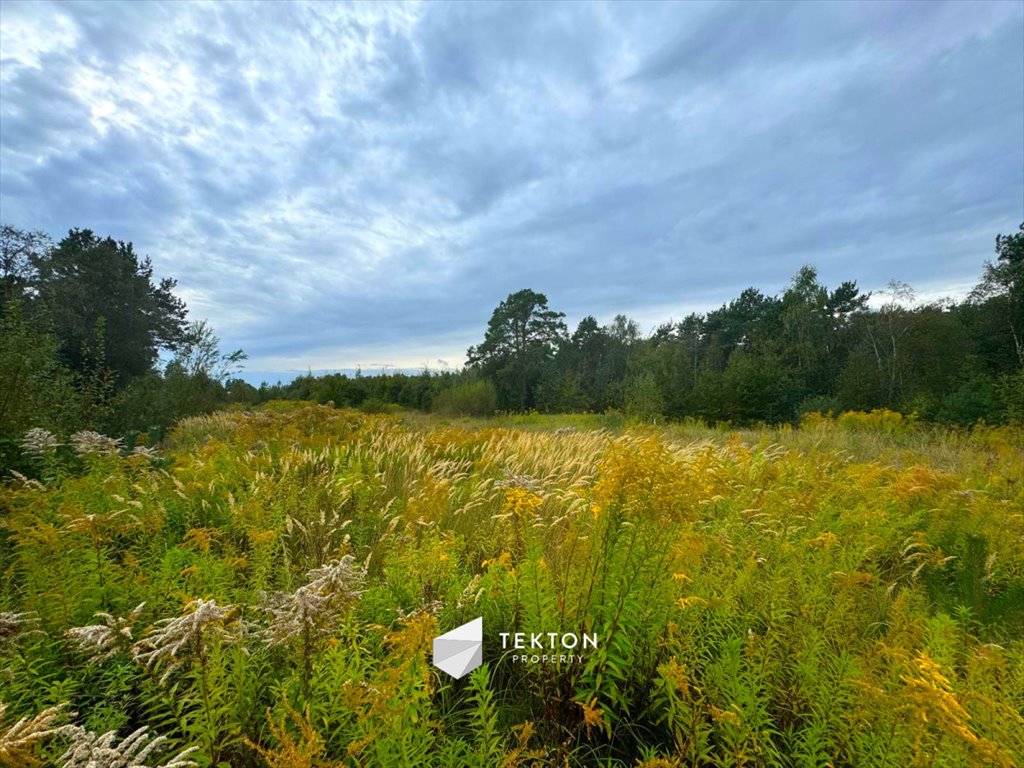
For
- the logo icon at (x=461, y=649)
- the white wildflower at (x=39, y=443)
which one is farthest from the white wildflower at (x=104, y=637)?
the white wildflower at (x=39, y=443)

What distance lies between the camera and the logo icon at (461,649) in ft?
5.80

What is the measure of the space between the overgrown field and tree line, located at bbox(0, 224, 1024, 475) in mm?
3038

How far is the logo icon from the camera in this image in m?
1.77

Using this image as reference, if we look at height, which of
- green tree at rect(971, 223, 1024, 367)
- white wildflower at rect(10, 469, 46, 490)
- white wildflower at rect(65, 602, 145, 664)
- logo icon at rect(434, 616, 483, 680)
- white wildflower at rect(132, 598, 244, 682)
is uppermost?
green tree at rect(971, 223, 1024, 367)

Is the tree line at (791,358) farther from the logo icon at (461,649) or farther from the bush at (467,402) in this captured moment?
the logo icon at (461,649)

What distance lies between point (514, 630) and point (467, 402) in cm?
2225

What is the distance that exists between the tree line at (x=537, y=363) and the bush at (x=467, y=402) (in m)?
0.08

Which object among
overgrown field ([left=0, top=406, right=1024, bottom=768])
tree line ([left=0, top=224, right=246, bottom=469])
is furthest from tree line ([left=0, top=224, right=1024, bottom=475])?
overgrown field ([left=0, top=406, right=1024, bottom=768])

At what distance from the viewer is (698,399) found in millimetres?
20625

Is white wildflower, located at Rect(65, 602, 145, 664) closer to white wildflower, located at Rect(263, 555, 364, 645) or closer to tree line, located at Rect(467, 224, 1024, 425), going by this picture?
white wildflower, located at Rect(263, 555, 364, 645)

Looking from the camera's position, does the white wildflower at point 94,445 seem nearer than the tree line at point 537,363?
Yes

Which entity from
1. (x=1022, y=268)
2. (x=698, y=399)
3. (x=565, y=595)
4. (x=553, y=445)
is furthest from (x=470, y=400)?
(x=1022, y=268)

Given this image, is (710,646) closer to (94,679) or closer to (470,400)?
(94,679)

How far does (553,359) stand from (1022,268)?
26.7m
